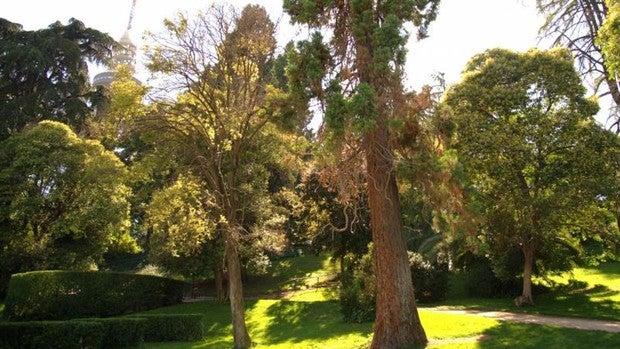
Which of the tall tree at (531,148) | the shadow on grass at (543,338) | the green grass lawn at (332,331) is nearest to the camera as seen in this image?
the shadow on grass at (543,338)

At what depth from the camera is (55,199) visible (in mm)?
25000

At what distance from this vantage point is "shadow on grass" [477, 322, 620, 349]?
431 inches

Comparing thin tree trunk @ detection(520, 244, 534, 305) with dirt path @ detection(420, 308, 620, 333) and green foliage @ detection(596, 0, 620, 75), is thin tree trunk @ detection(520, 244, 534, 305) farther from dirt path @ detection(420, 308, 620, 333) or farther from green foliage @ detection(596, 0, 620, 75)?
green foliage @ detection(596, 0, 620, 75)

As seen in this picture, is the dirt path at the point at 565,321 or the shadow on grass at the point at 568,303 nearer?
the dirt path at the point at 565,321

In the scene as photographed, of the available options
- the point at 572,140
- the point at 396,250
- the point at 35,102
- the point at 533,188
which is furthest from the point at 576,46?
the point at 35,102

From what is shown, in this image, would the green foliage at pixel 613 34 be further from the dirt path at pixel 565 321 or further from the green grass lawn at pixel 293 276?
the green grass lawn at pixel 293 276

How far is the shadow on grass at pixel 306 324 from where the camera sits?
17438mm

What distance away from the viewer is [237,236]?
17094mm

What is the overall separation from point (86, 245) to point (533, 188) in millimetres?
21132

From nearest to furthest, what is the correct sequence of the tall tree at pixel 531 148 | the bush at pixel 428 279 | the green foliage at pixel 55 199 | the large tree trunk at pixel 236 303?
the tall tree at pixel 531 148, the large tree trunk at pixel 236 303, the bush at pixel 428 279, the green foliage at pixel 55 199

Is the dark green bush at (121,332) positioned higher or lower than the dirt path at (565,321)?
higher

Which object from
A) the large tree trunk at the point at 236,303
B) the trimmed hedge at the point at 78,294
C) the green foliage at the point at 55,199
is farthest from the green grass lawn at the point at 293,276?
the large tree trunk at the point at 236,303

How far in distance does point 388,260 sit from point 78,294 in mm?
16738

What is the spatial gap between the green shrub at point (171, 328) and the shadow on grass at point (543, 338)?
1109 cm
